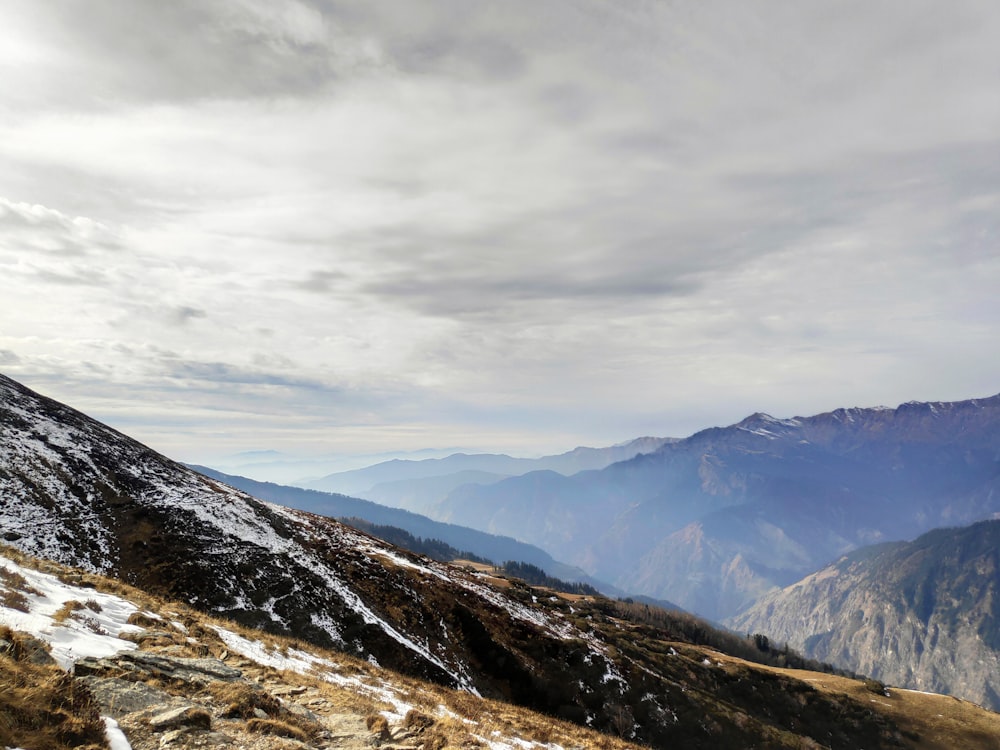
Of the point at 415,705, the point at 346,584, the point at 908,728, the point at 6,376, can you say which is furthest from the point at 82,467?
the point at 908,728

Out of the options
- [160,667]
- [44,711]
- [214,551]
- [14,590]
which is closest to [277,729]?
[160,667]

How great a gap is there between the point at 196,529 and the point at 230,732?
1738 inches

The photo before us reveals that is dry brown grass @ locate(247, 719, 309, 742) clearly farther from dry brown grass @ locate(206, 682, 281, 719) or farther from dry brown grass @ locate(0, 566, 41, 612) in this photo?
dry brown grass @ locate(0, 566, 41, 612)

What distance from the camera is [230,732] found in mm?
11695

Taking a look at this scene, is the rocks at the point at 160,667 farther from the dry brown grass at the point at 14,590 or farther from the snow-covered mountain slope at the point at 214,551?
the snow-covered mountain slope at the point at 214,551

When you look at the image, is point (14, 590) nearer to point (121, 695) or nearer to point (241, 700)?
point (121, 695)

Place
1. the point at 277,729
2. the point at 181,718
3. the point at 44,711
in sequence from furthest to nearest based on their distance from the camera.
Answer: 1. the point at 277,729
2. the point at 181,718
3. the point at 44,711

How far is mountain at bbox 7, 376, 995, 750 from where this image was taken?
69.1 ft

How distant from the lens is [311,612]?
42531mm

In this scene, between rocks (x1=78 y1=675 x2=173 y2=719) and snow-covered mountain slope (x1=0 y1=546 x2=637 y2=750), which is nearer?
snow-covered mountain slope (x1=0 y1=546 x2=637 y2=750)

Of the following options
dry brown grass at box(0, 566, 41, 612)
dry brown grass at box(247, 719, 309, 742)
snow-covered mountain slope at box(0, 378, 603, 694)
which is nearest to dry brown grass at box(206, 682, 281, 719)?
dry brown grass at box(247, 719, 309, 742)

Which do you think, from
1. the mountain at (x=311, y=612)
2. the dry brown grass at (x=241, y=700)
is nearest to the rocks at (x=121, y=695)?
the dry brown grass at (x=241, y=700)

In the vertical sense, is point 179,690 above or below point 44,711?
below

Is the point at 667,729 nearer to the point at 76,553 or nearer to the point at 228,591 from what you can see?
the point at 228,591
